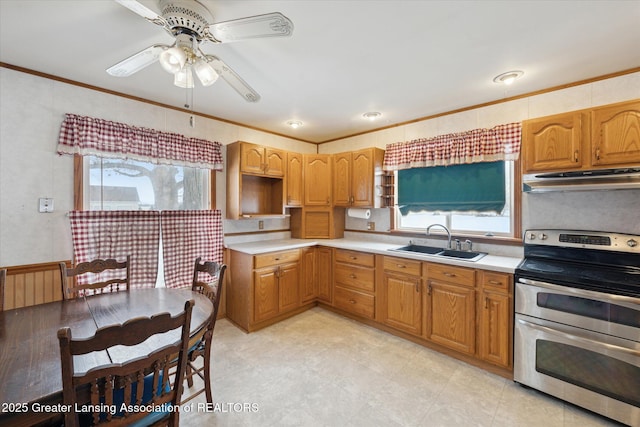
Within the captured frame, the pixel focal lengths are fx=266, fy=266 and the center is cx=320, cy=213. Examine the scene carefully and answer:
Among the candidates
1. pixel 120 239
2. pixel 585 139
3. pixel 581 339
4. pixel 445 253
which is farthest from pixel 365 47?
pixel 120 239

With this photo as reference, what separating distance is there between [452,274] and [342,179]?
1.89 m

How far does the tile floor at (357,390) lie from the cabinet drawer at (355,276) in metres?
0.59

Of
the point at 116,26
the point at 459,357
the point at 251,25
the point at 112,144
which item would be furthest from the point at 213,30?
the point at 459,357

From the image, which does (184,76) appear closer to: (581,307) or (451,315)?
(451,315)

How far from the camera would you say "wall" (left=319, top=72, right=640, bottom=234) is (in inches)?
83.1

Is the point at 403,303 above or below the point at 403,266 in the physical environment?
below

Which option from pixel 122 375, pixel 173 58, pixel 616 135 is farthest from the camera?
pixel 616 135

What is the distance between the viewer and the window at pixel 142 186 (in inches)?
98.5

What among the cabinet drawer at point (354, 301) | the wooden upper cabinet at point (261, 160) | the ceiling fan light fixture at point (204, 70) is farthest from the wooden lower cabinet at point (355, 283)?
the ceiling fan light fixture at point (204, 70)

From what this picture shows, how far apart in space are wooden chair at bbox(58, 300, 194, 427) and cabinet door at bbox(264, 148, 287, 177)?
2513 mm

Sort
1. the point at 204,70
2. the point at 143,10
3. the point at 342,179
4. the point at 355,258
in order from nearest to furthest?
the point at 143,10 < the point at 204,70 < the point at 355,258 < the point at 342,179

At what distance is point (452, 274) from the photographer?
248 centimetres

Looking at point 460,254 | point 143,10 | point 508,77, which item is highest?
point 508,77

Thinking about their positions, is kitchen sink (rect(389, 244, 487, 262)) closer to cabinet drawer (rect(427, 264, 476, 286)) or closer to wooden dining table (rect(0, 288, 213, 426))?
cabinet drawer (rect(427, 264, 476, 286))
